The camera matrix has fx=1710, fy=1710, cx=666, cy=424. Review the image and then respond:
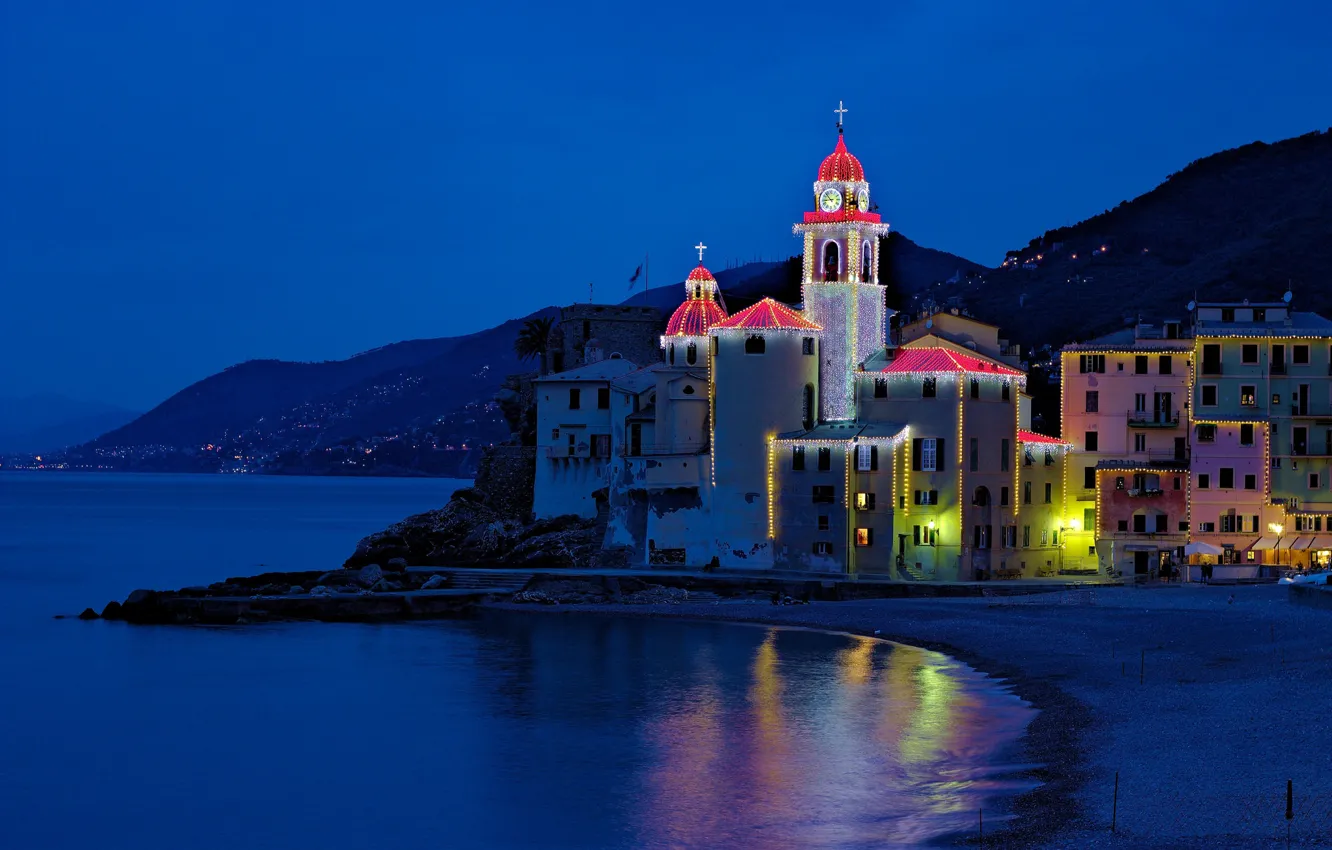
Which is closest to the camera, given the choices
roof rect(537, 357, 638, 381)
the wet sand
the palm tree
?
the wet sand

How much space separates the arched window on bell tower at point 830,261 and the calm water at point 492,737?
66.0 feet

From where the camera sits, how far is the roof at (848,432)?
250 ft

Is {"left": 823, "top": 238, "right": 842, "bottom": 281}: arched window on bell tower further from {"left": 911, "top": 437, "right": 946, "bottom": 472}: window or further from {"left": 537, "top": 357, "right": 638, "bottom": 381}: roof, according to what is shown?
{"left": 537, "top": 357, "right": 638, "bottom": 381}: roof

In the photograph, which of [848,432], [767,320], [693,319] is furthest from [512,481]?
[848,432]

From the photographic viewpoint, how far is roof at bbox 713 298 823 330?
258 ft

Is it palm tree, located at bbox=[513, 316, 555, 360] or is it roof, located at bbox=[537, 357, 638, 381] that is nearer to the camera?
roof, located at bbox=[537, 357, 638, 381]

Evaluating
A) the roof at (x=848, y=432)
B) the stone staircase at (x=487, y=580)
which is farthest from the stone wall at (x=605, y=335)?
the roof at (x=848, y=432)

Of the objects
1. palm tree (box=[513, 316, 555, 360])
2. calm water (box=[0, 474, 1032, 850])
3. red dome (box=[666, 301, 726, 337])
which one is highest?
palm tree (box=[513, 316, 555, 360])

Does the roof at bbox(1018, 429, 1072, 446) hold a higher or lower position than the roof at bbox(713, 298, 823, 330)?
lower

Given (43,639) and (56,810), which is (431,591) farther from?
(56,810)

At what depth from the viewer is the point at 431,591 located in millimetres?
79188

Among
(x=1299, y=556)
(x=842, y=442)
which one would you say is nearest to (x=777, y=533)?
(x=842, y=442)

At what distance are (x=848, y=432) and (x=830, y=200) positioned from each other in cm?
1200

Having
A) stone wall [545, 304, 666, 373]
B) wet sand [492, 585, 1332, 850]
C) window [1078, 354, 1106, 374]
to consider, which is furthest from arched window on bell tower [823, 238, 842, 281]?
stone wall [545, 304, 666, 373]
